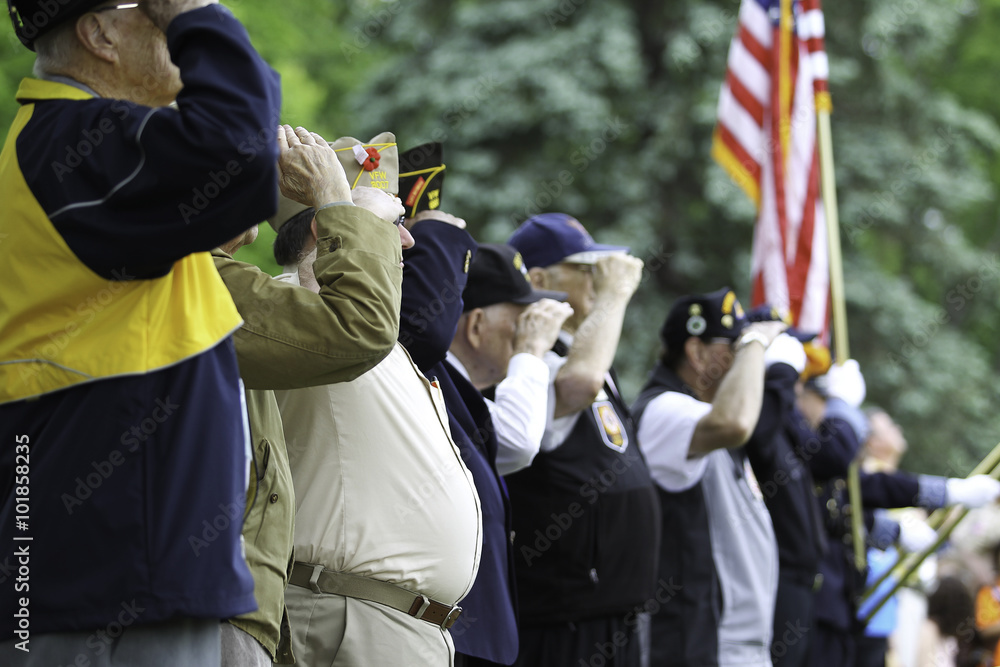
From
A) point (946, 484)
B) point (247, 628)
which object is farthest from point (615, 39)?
point (247, 628)

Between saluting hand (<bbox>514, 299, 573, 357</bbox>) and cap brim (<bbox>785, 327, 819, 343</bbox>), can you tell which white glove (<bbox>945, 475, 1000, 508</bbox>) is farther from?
saluting hand (<bbox>514, 299, 573, 357</bbox>)

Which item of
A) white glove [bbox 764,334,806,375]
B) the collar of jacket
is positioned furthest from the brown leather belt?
white glove [bbox 764,334,806,375]

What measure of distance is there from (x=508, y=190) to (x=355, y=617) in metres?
10.1

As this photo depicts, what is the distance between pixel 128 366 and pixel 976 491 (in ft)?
20.1

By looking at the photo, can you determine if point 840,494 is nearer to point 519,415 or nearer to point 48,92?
point 519,415

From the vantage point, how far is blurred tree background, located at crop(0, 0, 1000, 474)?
1277cm

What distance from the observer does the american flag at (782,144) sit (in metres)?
7.39

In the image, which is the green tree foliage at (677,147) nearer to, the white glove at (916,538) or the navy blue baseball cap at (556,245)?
the white glove at (916,538)

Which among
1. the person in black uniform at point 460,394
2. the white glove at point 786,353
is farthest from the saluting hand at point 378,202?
the white glove at point 786,353

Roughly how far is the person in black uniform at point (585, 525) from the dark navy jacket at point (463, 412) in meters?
0.70

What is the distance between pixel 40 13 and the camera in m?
2.12

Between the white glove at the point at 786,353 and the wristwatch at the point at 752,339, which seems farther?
the white glove at the point at 786,353

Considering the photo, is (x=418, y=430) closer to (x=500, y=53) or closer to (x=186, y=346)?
(x=186, y=346)

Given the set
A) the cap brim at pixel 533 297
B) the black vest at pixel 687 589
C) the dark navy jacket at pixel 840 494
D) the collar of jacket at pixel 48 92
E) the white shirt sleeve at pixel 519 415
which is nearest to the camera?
the collar of jacket at pixel 48 92
